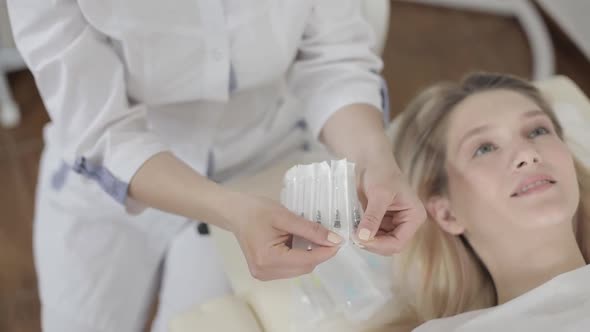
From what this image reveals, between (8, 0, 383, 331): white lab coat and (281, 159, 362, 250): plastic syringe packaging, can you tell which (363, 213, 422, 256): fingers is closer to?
(281, 159, 362, 250): plastic syringe packaging

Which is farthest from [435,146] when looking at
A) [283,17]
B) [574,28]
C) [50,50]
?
[574,28]

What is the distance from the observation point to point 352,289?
98 cm

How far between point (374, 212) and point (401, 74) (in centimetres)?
132

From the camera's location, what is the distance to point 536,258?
979 mm

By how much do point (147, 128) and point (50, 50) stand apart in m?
0.19

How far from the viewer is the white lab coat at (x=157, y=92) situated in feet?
2.83

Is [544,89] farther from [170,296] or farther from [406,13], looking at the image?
[406,13]

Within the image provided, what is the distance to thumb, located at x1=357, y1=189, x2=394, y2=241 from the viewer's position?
745 millimetres

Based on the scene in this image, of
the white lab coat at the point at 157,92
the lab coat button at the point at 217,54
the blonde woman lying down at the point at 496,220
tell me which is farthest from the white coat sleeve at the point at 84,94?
the blonde woman lying down at the point at 496,220

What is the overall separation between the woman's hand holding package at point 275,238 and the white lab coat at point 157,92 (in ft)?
0.66

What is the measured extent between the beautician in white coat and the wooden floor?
0.61 m

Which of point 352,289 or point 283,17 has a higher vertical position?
point 283,17

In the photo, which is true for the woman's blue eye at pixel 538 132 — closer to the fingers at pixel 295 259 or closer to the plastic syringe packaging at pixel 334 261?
the plastic syringe packaging at pixel 334 261

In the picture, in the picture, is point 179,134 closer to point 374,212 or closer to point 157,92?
point 157,92
